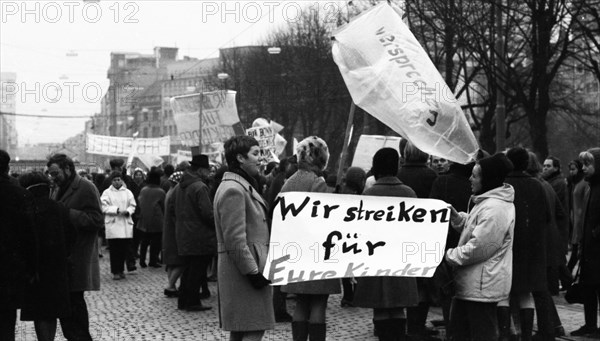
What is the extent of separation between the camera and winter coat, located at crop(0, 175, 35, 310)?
7629mm

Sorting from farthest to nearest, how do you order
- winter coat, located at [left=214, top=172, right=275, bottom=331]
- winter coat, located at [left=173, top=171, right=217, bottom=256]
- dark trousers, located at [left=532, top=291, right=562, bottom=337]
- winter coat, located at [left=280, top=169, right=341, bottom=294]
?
winter coat, located at [left=173, top=171, right=217, bottom=256], dark trousers, located at [left=532, top=291, right=562, bottom=337], winter coat, located at [left=280, top=169, right=341, bottom=294], winter coat, located at [left=214, top=172, right=275, bottom=331]

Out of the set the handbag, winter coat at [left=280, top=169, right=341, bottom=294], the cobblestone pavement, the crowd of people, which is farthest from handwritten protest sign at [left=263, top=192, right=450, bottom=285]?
the handbag

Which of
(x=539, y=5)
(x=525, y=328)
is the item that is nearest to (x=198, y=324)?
(x=525, y=328)

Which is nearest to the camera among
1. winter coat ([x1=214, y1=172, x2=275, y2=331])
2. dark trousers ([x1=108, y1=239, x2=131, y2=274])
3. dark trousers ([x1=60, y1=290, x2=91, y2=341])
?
winter coat ([x1=214, y1=172, x2=275, y2=331])

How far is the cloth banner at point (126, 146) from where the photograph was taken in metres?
36.1

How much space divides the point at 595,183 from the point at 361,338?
110 inches

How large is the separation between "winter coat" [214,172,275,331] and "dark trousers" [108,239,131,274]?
34.8 ft

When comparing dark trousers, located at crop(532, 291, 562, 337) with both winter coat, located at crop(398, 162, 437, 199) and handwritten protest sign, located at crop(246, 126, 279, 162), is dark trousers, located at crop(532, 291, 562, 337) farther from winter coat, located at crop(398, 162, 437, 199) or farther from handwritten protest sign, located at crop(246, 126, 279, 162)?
handwritten protest sign, located at crop(246, 126, 279, 162)

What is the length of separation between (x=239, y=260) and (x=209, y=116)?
1706 cm

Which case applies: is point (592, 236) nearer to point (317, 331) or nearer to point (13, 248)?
point (317, 331)

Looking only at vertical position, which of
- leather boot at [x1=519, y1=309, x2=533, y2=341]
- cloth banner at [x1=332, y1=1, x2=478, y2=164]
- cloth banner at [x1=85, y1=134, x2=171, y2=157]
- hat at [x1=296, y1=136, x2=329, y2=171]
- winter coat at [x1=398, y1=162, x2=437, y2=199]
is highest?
cloth banner at [x1=85, y1=134, x2=171, y2=157]

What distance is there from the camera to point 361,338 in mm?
10336

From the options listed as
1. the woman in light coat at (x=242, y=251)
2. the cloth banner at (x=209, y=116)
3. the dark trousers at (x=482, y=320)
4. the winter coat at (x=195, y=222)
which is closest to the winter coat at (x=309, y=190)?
the woman in light coat at (x=242, y=251)

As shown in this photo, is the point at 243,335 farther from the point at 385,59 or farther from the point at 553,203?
the point at 553,203
